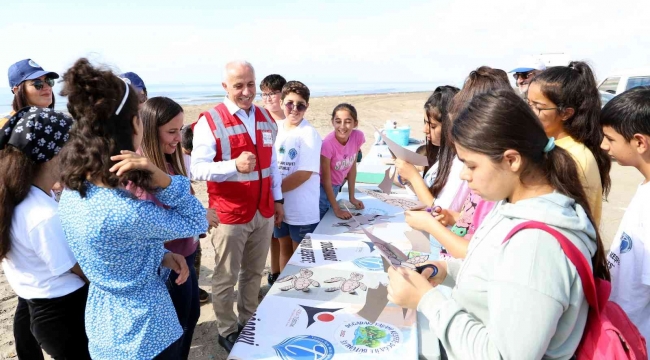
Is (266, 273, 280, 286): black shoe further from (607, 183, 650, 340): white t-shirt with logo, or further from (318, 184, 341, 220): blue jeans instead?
(607, 183, 650, 340): white t-shirt with logo

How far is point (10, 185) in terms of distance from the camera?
1446mm

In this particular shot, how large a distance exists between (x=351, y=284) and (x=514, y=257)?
1080 mm

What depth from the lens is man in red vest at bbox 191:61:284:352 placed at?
2330 millimetres

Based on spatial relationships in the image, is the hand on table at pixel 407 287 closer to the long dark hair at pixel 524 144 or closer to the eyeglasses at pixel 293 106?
the long dark hair at pixel 524 144

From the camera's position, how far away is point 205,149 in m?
2.32

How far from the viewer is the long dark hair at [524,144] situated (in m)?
0.93

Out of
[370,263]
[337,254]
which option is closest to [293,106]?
[337,254]

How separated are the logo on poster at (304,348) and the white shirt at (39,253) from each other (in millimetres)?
894

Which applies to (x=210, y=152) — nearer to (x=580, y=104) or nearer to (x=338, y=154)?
(x=338, y=154)

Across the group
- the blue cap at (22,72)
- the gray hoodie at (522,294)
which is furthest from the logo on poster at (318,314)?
the blue cap at (22,72)

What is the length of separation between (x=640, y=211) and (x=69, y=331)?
2271 millimetres

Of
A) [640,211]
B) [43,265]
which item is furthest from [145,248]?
[640,211]

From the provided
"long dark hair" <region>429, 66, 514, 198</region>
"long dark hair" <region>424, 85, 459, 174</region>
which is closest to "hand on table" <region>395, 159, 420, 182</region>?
"long dark hair" <region>429, 66, 514, 198</region>

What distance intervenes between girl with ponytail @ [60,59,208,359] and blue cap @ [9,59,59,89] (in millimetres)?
2138
